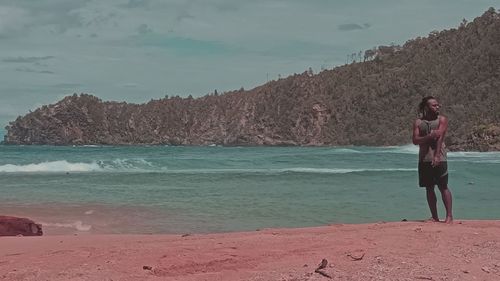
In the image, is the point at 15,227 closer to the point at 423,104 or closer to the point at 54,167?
the point at 423,104

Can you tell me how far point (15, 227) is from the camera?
946 centimetres

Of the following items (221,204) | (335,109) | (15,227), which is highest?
(335,109)

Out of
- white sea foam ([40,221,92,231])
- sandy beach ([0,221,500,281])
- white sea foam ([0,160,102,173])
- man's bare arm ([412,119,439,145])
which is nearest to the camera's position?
sandy beach ([0,221,500,281])

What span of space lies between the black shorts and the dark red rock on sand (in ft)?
18.7

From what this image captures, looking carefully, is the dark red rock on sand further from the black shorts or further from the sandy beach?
the black shorts

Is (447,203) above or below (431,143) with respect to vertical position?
below

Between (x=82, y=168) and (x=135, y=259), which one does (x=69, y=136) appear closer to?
(x=82, y=168)

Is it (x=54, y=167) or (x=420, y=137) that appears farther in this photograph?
(x=54, y=167)

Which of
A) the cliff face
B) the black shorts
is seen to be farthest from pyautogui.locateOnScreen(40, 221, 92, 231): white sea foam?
the cliff face

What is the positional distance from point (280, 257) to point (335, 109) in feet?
429

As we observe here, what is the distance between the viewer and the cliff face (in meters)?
102

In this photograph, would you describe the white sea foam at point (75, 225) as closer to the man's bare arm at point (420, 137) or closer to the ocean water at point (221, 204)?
the ocean water at point (221, 204)

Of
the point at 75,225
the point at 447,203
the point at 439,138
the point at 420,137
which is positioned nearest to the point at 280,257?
the point at 420,137

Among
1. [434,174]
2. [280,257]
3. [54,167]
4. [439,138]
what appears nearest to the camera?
[280,257]
